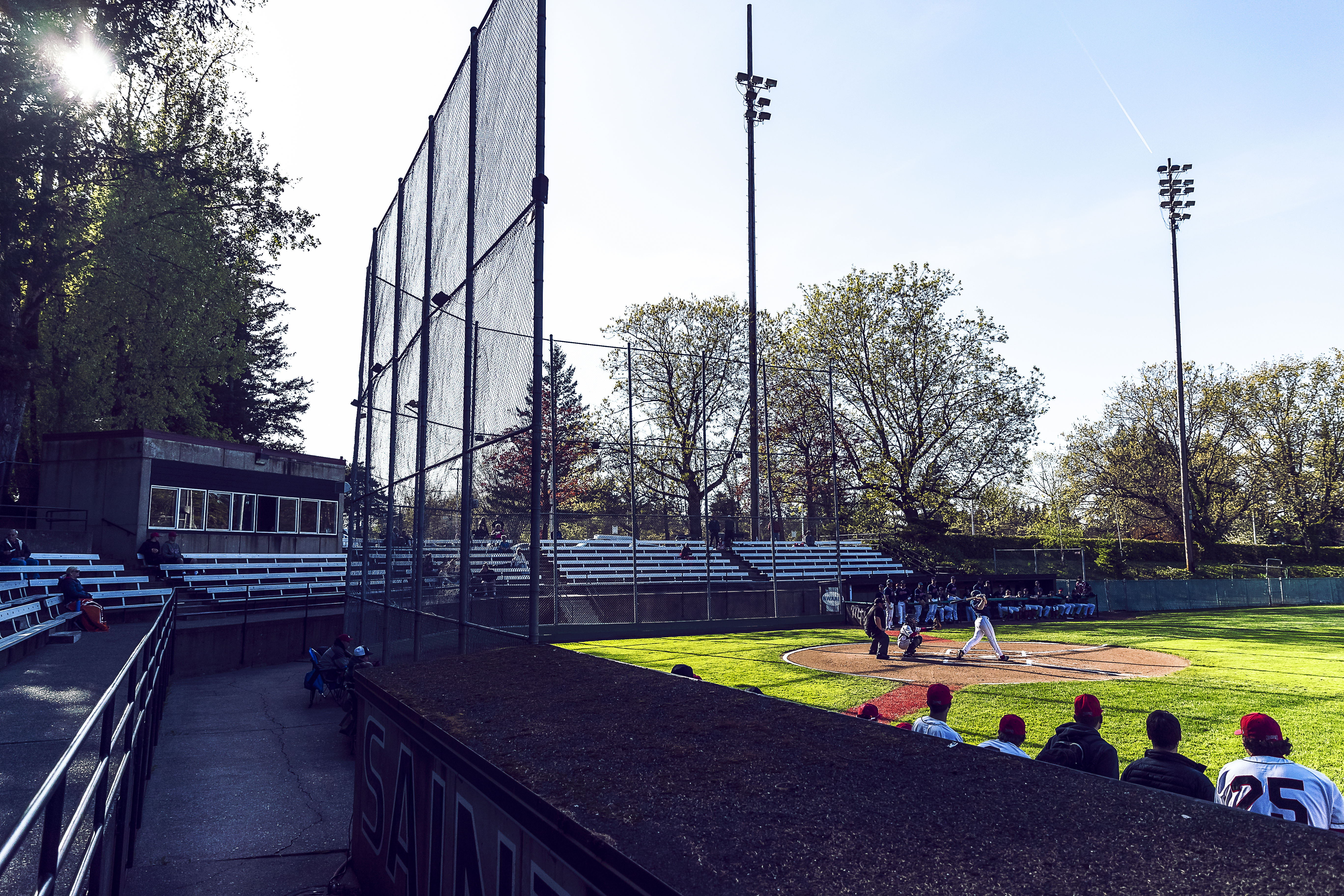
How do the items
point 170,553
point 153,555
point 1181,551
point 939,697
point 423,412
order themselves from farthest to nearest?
1. point 1181,551
2. point 170,553
3. point 153,555
4. point 423,412
5. point 939,697

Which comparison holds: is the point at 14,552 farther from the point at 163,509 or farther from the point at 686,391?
the point at 686,391

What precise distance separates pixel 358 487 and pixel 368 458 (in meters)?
1.68

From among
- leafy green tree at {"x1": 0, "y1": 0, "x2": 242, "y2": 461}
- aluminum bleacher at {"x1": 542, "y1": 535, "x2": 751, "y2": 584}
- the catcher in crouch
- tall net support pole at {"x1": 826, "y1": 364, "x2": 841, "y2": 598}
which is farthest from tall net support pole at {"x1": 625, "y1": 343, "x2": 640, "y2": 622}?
leafy green tree at {"x1": 0, "y1": 0, "x2": 242, "y2": 461}

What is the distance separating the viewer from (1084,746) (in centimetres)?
578

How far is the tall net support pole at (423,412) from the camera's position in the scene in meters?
9.18

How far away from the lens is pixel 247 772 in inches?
348

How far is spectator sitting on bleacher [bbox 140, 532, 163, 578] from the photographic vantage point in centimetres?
2116

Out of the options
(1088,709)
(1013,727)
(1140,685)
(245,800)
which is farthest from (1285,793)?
(1140,685)

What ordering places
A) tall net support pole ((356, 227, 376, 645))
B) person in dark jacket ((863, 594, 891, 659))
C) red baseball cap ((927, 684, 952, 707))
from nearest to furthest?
red baseball cap ((927, 684, 952, 707)), tall net support pole ((356, 227, 376, 645)), person in dark jacket ((863, 594, 891, 659))

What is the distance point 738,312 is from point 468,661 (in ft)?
127

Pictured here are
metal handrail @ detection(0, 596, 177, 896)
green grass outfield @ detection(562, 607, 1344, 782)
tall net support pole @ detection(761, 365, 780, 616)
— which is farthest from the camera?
tall net support pole @ detection(761, 365, 780, 616)

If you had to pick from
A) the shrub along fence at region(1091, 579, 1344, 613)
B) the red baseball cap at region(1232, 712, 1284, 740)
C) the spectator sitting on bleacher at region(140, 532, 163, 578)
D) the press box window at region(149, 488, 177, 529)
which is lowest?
the shrub along fence at region(1091, 579, 1344, 613)

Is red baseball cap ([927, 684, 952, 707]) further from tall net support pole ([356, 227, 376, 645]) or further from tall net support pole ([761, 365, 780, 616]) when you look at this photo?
tall net support pole ([761, 365, 780, 616])

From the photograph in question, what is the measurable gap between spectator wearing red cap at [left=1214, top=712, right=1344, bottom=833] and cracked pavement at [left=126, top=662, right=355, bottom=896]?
6.02m
